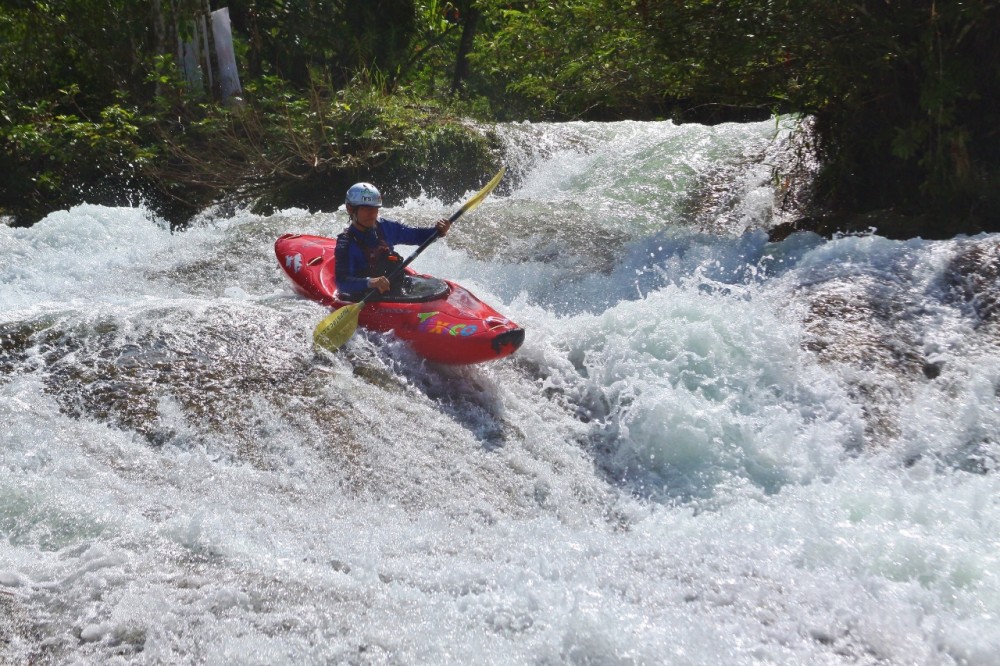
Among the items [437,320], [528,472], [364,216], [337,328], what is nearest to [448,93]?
[364,216]

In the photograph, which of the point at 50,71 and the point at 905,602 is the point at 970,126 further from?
the point at 50,71

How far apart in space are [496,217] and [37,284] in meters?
3.43

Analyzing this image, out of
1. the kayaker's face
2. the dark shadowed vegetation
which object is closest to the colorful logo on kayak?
the kayaker's face

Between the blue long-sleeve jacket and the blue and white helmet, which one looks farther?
the blue and white helmet

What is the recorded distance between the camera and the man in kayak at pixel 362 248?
5.38m

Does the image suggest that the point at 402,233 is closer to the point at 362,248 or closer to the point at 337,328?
the point at 362,248

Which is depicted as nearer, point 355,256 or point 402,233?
point 355,256

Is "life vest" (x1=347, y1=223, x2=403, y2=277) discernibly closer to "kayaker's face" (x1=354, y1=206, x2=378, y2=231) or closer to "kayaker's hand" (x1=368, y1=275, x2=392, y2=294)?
"kayaker's face" (x1=354, y1=206, x2=378, y2=231)

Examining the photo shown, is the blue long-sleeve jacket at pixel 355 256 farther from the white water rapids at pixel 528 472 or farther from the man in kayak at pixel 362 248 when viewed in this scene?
the white water rapids at pixel 528 472

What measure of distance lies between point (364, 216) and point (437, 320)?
900mm

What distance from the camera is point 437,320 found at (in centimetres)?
504

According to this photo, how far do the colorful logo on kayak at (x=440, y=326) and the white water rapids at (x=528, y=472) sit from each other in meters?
0.21

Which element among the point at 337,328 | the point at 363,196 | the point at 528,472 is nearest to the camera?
the point at 528,472

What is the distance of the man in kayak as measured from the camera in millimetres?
5375
